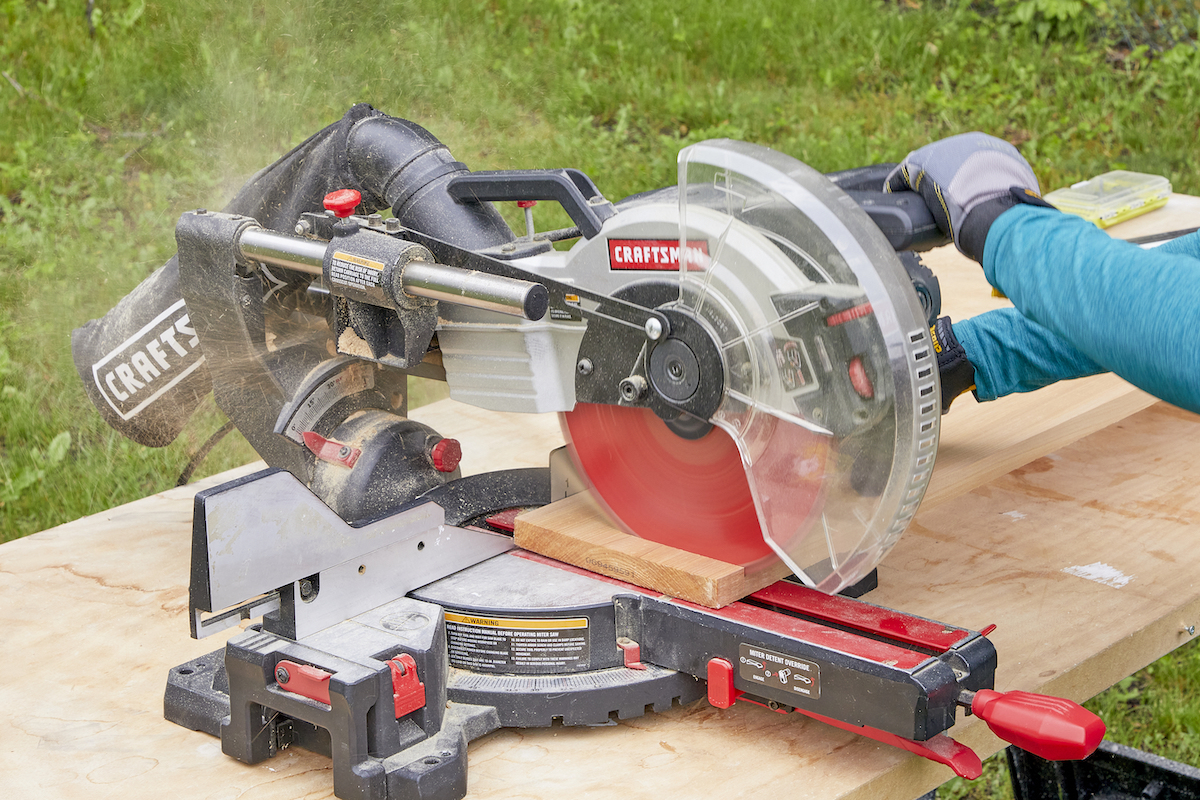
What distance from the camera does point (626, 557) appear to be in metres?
1.67

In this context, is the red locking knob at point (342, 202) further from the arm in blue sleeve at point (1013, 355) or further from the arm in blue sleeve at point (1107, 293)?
the arm in blue sleeve at point (1013, 355)

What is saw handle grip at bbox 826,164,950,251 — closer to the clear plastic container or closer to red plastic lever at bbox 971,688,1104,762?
red plastic lever at bbox 971,688,1104,762

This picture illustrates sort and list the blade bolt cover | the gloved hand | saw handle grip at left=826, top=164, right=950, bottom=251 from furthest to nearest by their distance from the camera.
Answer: the blade bolt cover → saw handle grip at left=826, top=164, right=950, bottom=251 → the gloved hand

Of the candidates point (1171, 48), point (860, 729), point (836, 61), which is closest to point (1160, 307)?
point (860, 729)

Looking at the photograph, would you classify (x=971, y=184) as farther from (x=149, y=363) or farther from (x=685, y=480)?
(x=149, y=363)

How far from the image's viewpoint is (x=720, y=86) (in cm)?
548

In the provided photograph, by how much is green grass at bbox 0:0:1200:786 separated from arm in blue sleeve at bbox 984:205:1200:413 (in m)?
1.08

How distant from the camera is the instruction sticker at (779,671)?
1.47m

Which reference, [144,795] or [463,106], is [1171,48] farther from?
[144,795]

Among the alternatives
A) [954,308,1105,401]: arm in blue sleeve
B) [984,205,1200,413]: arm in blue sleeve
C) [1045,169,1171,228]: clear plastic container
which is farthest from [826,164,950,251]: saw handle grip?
[1045,169,1171,228]: clear plastic container

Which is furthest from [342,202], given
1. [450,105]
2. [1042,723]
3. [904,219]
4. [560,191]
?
[1042,723]

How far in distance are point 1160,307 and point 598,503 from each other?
2.51 ft

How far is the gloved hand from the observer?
1.55 metres

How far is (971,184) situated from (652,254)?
0.40 metres
